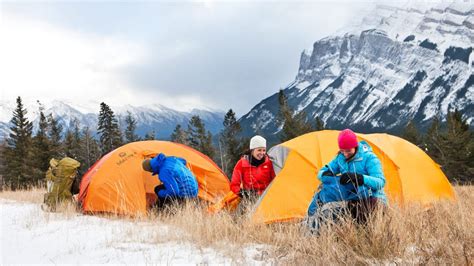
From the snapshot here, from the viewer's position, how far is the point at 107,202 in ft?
26.3

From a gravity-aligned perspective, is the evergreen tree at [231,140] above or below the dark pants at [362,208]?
above

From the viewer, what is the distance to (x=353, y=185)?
205 inches

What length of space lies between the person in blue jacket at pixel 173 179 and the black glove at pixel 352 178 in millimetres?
3668

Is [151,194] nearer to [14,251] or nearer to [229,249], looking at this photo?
[14,251]

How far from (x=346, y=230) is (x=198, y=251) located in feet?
5.23

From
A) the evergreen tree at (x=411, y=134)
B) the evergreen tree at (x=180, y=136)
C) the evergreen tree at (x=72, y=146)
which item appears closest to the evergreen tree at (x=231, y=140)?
the evergreen tree at (x=180, y=136)

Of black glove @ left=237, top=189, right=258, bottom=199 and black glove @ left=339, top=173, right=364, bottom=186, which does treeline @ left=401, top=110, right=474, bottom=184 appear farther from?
black glove @ left=339, top=173, right=364, bottom=186

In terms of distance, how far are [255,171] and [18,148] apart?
3988 cm

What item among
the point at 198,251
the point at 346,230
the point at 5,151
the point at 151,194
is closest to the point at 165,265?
the point at 198,251

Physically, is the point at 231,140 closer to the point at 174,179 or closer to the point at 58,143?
the point at 58,143

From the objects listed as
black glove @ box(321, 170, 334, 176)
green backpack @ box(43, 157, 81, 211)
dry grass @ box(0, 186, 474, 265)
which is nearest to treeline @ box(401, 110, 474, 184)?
green backpack @ box(43, 157, 81, 211)

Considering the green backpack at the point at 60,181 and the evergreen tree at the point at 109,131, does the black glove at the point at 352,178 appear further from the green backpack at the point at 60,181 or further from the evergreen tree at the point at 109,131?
the evergreen tree at the point at 109,131

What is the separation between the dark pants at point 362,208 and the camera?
4.86 metres

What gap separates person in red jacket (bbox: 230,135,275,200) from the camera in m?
7.81
